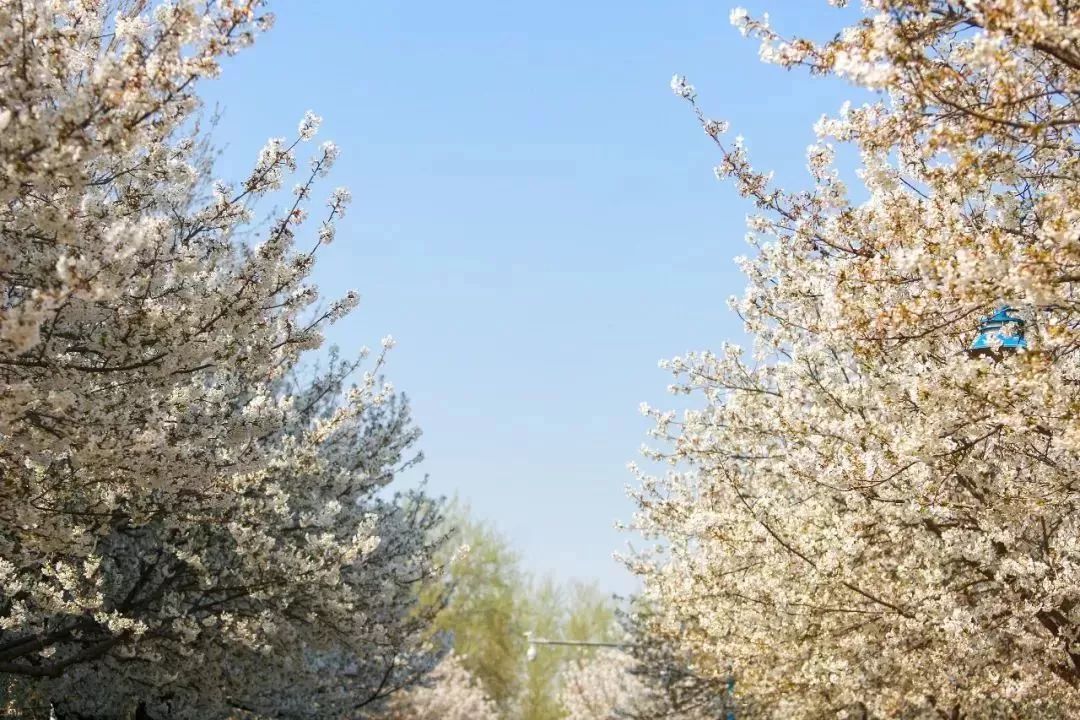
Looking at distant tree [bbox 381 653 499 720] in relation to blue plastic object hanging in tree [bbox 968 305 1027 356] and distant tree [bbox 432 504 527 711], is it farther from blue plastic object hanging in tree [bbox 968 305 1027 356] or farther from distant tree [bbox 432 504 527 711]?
blue plastic object hanging in tree [bbox 968 305 1027 356]

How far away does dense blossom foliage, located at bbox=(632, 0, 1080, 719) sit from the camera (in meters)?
5.76

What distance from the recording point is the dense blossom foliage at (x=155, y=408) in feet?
18.0

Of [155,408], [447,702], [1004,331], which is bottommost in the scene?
[155,408]

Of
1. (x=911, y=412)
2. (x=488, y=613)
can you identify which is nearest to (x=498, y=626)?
(x=488, y=613)

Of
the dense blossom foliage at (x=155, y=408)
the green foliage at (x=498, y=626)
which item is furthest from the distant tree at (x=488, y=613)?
the dense blossom foliage at (x=155, y=408)

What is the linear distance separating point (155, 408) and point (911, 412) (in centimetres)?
582

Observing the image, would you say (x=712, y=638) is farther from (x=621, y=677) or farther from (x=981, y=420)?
(x=621, y=677)

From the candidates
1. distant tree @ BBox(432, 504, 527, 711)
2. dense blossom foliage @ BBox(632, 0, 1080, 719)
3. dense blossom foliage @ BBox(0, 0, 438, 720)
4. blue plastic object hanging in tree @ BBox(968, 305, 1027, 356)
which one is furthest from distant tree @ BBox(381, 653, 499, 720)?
blue plastic object hanging in tree @ BBox(968, 305, 1027, 356)

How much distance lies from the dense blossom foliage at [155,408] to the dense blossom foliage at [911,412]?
365 centimetres

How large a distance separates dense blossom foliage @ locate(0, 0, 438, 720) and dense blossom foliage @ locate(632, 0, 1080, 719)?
3.65 meters

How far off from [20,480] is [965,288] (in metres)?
6.59

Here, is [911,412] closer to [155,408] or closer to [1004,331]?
[1004,331]

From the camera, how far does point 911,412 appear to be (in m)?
8.48

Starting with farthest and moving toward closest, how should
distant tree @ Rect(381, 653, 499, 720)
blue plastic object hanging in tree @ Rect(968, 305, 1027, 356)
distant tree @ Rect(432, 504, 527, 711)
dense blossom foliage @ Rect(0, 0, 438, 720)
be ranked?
distant tree @ Rect(432, 504, 527, 711)
distant tree @ Rect(381, 653, 499, 720)
blue plastic object hanging in tree @ Rect(968, 305, 1027, 356)
dense blossom foliage @ Rect(0, 0, 438, 720)
